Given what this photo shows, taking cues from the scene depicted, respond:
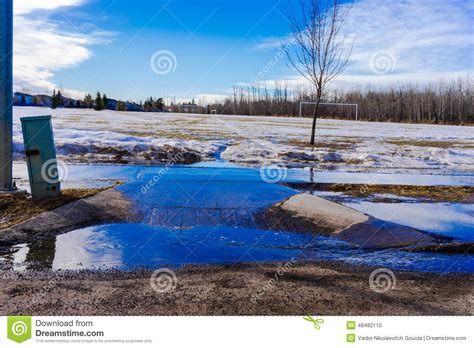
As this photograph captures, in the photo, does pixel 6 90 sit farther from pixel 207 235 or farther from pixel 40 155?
pixel 207 235

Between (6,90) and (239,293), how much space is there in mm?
5384

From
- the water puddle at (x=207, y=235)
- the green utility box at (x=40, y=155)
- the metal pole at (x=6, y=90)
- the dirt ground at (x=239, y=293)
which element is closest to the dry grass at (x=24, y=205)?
the green utility box at (x=40, y=155)

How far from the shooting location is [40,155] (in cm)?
686

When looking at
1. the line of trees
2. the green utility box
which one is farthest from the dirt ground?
the line of trees

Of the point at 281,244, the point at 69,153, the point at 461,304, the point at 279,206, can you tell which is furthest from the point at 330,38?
the point at 461,304

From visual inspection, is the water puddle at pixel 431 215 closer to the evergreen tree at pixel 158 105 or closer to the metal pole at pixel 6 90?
the metal pole at pixel 6 90

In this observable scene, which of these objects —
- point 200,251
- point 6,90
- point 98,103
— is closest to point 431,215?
point 200,251

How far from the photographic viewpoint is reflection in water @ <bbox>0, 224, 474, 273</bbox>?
184 inches

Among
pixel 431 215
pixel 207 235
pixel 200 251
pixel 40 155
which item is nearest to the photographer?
pixel 200 251

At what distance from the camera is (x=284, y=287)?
387 cm

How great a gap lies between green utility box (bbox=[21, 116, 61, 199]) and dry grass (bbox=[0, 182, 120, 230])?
0.64 ft

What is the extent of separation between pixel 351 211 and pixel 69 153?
36.1ft

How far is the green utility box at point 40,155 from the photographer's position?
6.78 m
